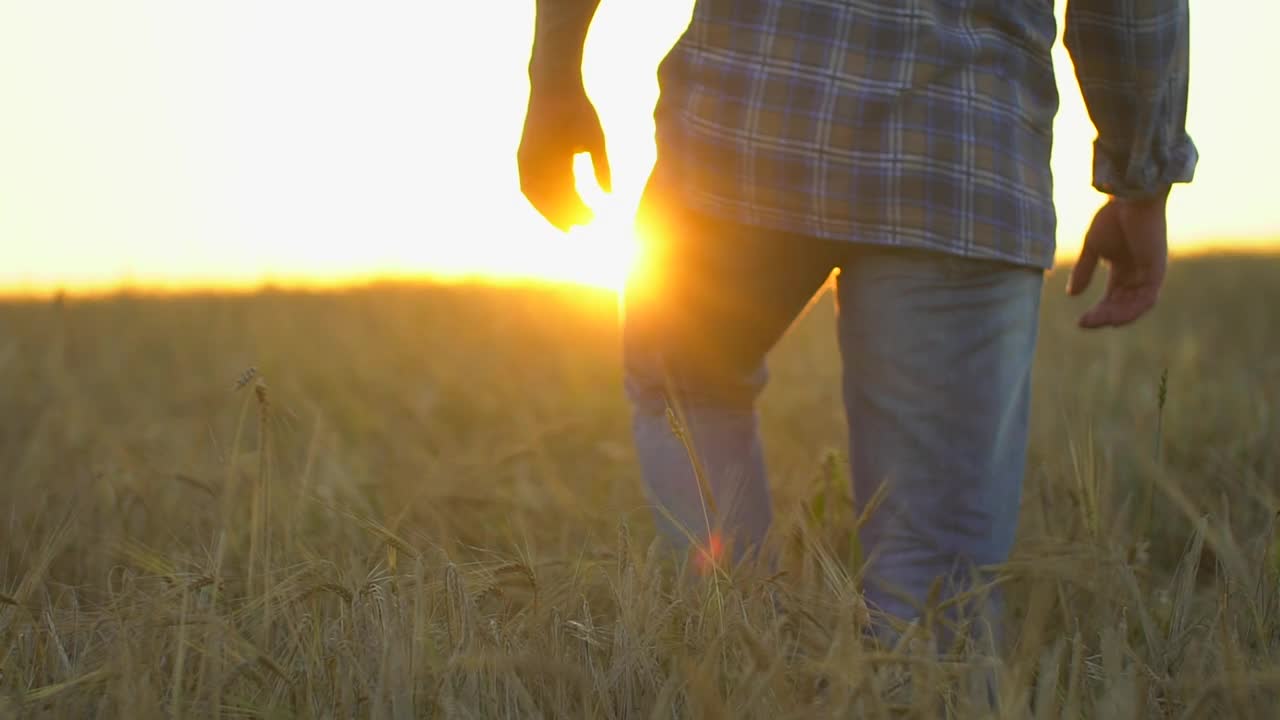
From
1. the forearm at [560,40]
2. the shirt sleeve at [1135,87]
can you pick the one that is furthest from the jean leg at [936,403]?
the forearm at [560,40]

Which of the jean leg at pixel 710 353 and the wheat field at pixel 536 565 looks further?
the jean leg at pixel 710 353

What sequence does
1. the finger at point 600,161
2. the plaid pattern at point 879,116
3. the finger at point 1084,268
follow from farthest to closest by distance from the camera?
the finger at point 1084,268, the finger at point 600,161, the plaid pattern at point 879,116

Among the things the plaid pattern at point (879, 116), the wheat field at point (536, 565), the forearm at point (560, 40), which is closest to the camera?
the wheat field at point (536, 565)

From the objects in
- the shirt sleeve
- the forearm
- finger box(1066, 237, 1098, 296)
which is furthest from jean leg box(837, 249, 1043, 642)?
the forearm

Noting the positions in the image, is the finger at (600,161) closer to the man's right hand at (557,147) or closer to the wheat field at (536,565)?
the man's right hand at (557,147)

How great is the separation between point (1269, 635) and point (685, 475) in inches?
33.2

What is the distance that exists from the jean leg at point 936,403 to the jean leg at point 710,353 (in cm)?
12

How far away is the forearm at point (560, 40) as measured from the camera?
1.77 meters

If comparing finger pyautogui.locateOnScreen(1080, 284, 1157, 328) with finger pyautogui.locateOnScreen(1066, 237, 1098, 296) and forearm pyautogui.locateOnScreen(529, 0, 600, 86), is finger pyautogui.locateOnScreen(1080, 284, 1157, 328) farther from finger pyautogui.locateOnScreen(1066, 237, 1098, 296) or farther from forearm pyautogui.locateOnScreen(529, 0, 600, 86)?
forearm pyautogui.locateOnScreen(529, 0, 600, 86)

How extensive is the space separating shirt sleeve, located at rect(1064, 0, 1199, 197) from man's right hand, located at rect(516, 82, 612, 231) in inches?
28.8

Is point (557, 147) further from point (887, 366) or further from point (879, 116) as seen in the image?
point (887, 366)

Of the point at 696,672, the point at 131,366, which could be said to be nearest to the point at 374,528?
the point at 696,672

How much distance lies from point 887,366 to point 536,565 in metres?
0.56

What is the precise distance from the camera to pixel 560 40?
5.85ft
